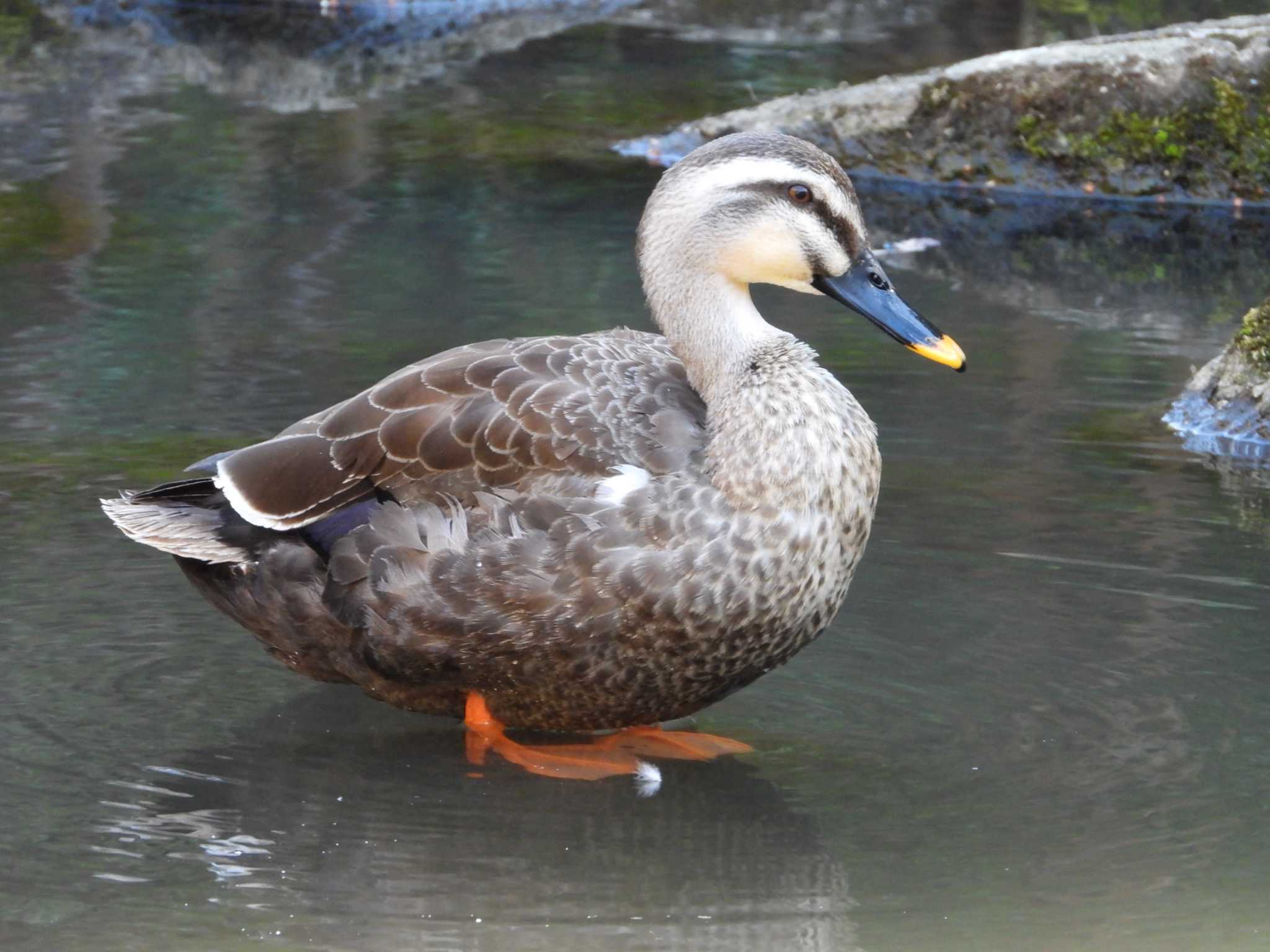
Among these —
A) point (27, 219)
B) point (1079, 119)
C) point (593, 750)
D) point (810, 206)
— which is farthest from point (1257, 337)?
point (27, 219)

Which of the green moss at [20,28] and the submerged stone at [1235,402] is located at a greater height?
the submerged stone at [1235,402]

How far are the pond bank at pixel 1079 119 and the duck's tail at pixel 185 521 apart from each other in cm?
770

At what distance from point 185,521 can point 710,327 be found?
1695 millimetres

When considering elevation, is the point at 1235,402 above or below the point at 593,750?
above

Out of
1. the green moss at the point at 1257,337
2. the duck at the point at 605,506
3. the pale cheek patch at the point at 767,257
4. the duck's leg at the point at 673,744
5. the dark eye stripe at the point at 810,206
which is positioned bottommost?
the duck's leg at the point at 673,744

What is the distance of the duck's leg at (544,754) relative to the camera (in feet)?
17.5

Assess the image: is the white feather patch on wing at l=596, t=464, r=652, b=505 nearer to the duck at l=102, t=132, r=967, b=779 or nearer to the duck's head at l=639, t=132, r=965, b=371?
the duck at l=102, t=132, r=967, b=779

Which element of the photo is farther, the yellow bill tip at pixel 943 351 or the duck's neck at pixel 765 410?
the yellow bill tip at pixel 943 351

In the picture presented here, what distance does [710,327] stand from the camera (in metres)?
5.46

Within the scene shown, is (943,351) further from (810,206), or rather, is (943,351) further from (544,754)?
(544,754)

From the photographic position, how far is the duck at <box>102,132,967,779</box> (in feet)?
16.6

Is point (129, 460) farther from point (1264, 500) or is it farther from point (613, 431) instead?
point (1264, 500)

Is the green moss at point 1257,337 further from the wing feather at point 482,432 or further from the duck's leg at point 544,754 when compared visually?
the duck's leg at point 544,754

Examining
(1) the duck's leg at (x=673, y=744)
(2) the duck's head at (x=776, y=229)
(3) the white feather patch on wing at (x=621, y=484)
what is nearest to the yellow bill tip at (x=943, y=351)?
(2) the duck's head at (x=776, y=229)
